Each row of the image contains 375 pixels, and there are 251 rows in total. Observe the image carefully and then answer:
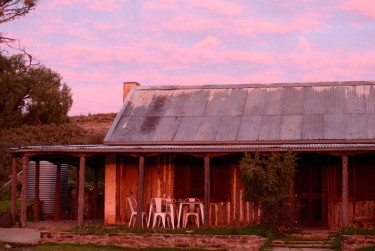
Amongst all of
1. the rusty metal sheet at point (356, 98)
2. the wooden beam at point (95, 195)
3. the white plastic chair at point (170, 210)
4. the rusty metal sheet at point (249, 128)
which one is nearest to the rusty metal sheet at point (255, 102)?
the rusty metal sheet at point (249, 128)

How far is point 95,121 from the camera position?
197 feet

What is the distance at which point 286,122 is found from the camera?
71.7ft

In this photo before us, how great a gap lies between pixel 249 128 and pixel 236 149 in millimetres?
2937

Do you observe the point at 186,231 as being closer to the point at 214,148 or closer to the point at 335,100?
the point at 214,148

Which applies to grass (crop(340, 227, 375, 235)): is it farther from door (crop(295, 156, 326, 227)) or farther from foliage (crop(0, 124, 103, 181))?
foliage (crop(0, 124, 103, 181))

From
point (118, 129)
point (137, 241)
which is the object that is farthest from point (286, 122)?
point (137, 241)

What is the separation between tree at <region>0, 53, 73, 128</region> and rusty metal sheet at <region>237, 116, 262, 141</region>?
25085 millimetres

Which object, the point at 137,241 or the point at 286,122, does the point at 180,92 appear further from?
the point at 137,241

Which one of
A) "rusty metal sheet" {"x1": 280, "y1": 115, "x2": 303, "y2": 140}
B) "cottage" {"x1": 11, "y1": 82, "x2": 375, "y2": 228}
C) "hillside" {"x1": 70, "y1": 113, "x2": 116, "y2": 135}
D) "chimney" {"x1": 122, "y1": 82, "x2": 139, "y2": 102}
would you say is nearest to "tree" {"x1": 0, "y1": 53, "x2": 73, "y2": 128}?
"hillside" {"x1": 70, "y1": 113, "x2": 116, "y2": 135}

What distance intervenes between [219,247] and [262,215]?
2.31 m

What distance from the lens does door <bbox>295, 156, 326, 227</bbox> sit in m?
20.5

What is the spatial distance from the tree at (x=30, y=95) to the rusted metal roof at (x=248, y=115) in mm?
21474

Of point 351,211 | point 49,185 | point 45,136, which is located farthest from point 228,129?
point 45,136

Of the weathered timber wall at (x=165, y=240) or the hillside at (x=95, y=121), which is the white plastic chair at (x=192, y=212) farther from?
the hillside at (x=95, y=121)
